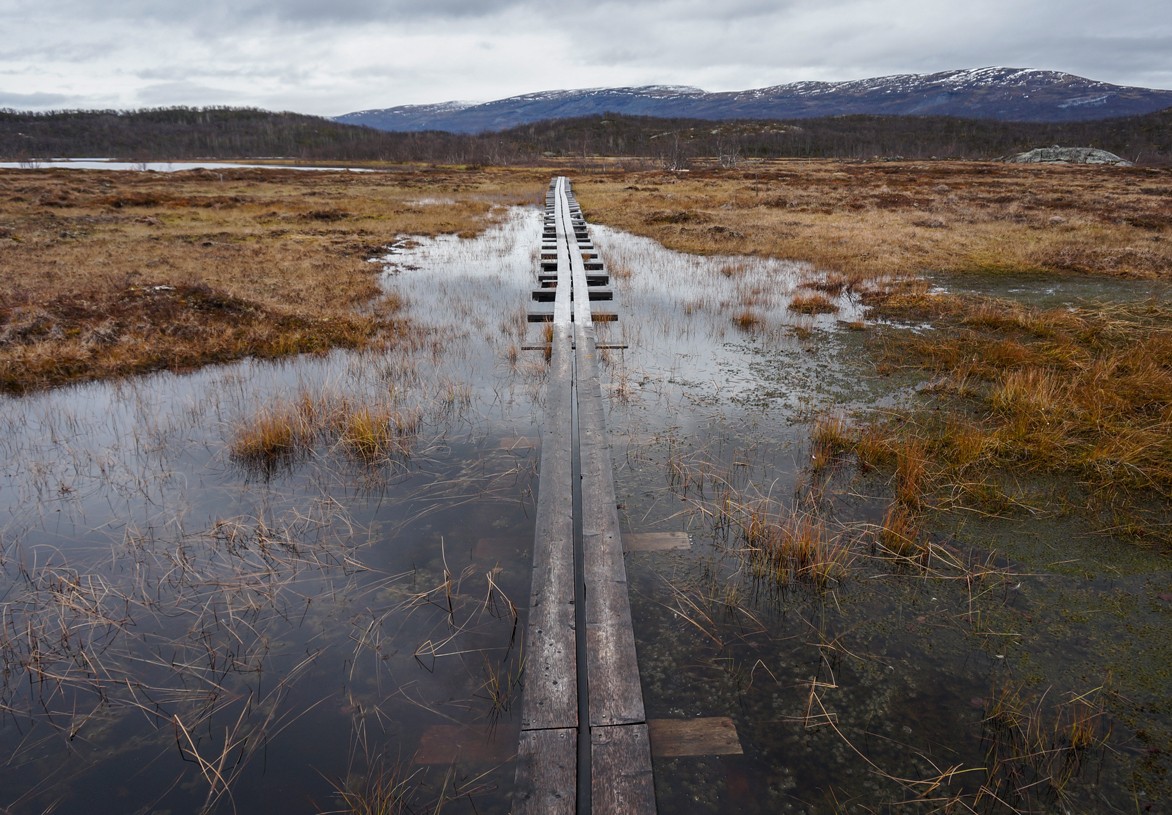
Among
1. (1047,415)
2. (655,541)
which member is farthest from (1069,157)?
(655,541)

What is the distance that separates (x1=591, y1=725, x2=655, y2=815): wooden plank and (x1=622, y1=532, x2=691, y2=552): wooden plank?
4.86 feet

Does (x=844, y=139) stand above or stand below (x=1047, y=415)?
above

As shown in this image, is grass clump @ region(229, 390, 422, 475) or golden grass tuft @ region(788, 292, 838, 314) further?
golden grass tuft @ region(788, 292, 838, 314)

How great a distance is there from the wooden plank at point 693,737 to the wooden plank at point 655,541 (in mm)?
1255

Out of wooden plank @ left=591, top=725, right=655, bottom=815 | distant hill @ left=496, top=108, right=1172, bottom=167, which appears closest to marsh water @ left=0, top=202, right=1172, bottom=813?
wooden plank @ left=591, top=725, right=655, bottom=815

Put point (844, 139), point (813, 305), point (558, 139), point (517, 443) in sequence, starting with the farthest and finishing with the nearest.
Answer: point (558, 139), point (844, 139), point (813, 305), point (517, 443)

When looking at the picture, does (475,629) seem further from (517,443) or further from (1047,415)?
(1047,415)

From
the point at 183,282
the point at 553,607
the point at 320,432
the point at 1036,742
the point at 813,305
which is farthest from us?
the point at 183,282

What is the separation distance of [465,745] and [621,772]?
2.36 ft

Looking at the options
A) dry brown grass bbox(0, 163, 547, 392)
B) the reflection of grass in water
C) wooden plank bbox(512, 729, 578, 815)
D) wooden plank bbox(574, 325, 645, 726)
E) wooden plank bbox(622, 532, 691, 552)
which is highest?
dry brown grass bbox(0, 163, 547, 392)

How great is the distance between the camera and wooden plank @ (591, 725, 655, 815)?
79.1 inches

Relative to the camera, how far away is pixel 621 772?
212 cm

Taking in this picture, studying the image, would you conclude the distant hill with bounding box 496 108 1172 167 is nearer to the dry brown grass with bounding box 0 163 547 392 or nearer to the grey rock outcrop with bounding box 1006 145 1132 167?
the grey rock outcrop with bounding box 1006 145 1132 167

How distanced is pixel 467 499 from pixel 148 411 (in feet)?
12.6
